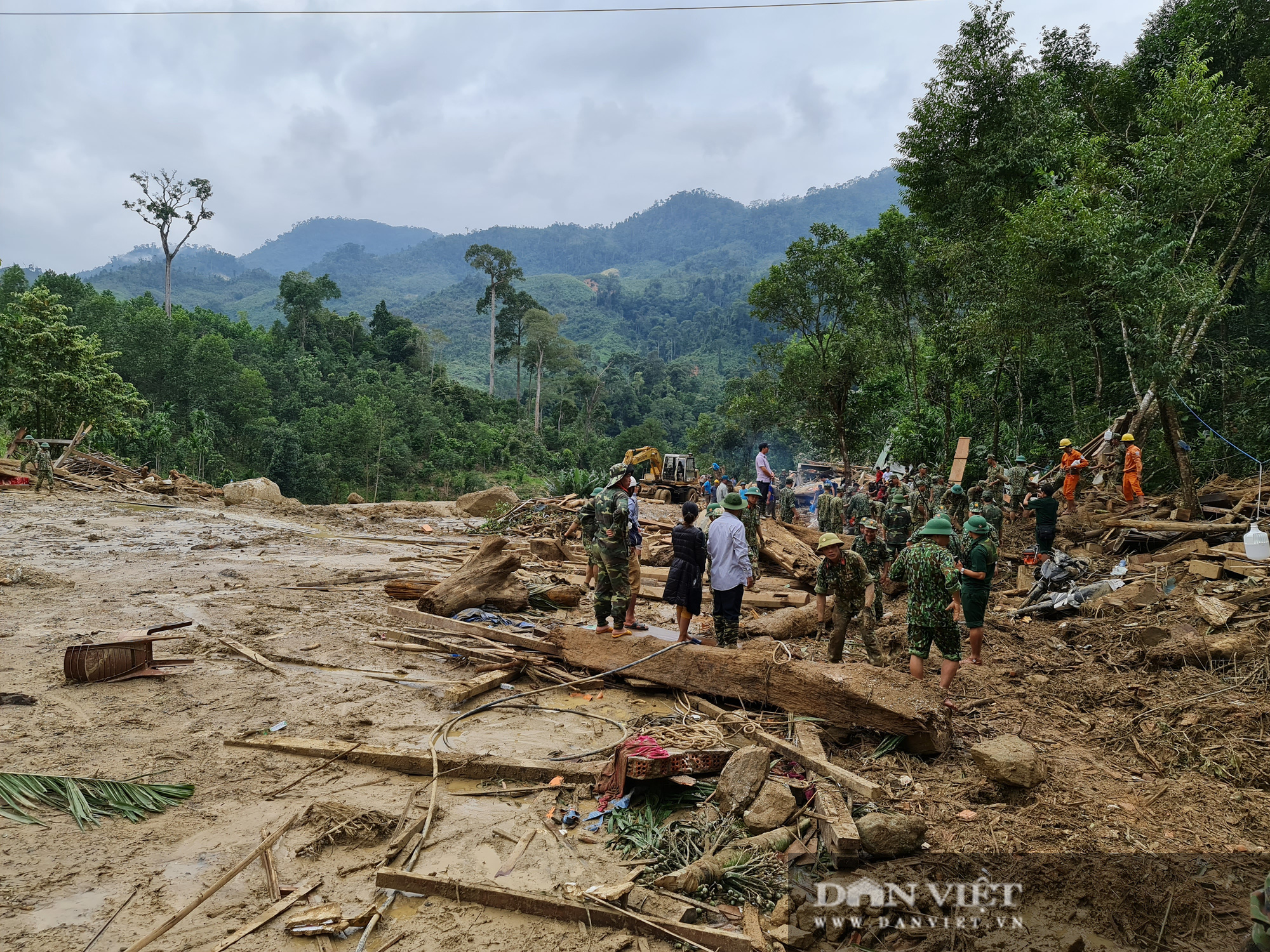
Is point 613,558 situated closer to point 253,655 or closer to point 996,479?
point 253,655

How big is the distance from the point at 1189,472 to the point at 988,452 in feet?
32.0

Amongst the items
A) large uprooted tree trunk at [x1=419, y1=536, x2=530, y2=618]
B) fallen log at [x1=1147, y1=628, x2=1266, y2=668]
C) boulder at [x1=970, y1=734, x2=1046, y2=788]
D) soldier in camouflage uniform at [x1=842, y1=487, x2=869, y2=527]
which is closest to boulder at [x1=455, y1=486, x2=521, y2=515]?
soldier in camouflage uniform at [x1=842, y1=487, x2=869, y2=527]

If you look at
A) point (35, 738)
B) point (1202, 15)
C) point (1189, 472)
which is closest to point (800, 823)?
point (35, 738)

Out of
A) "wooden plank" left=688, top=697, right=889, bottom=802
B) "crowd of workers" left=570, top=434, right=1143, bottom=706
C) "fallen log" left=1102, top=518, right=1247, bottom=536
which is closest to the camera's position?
"wooden plank" left=688, top=697, right=889, bottom=802

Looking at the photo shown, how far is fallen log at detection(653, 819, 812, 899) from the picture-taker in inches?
138

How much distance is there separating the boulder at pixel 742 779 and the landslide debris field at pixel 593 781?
0.16ft

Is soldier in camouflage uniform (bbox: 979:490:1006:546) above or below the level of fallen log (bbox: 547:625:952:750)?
above

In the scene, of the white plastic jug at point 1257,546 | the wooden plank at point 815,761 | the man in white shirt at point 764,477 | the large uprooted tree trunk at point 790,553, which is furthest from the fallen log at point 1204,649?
the man in white shirt at point 764,477

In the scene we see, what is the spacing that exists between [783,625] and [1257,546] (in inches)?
239

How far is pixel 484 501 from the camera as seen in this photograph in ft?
73.8

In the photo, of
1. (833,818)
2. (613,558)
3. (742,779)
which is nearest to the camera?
(833,818)

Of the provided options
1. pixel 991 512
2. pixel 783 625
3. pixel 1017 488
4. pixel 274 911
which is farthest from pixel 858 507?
pixel 274 911

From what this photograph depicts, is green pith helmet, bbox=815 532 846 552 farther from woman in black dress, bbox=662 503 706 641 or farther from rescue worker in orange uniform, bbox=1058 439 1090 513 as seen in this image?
rescue worker in orange uniform, bbox=1058 439 1090 513

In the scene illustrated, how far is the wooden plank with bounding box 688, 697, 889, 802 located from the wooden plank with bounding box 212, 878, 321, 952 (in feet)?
9.92
